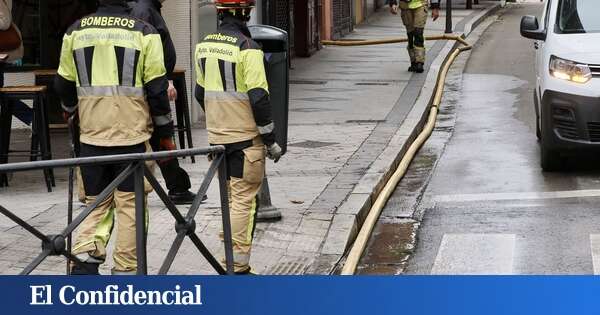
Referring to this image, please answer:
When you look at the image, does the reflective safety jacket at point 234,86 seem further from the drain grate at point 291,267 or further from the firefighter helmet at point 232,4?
the drain grate at point 291,267

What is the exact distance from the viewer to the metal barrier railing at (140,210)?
5.68 metres

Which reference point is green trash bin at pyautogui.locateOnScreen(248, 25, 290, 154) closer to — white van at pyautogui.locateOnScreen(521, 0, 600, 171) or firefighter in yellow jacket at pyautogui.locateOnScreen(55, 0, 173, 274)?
firefighter in yellow jacket at pyautogui.locateOnScreen(55, 0, 173, 274)

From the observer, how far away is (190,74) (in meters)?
15.8

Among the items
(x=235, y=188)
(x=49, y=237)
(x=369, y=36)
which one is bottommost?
(x=369, y=36)

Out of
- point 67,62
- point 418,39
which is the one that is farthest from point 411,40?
point 67,62

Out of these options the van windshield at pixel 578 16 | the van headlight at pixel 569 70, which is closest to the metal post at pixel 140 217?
the van headlight at pixel 569 70

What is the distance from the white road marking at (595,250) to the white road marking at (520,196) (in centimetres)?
169

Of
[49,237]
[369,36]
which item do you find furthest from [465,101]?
[49,237]

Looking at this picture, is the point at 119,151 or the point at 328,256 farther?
the point at 328,256

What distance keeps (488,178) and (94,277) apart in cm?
819

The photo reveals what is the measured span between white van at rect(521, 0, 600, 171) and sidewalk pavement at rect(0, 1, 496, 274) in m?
1.57

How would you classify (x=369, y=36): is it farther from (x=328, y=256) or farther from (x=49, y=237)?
(x=49, y=237)

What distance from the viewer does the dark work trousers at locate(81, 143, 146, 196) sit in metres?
6.52

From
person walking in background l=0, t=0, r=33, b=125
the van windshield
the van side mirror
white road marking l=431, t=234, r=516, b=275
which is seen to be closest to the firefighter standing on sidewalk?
the van windshield
